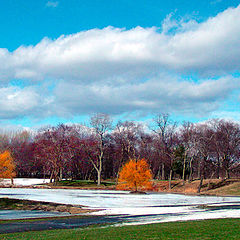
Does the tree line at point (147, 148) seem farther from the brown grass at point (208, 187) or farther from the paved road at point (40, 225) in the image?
the paved road at point (40, 225)

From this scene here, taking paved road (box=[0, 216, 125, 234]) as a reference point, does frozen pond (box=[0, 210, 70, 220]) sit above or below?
below

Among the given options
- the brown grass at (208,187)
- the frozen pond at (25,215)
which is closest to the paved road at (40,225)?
the frozen pond at (25,215)

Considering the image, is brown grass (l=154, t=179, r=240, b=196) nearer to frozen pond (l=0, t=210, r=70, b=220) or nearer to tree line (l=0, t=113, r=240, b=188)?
tree line (l=0, t=113, r=240, b=188)

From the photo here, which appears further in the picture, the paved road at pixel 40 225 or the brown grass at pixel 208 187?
the brown grass at pixel 208 187

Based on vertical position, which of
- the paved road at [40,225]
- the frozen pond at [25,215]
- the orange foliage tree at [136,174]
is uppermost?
the orange foliage tree at [136,174]

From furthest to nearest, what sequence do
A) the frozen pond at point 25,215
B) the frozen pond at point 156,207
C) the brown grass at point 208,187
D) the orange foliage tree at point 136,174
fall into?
1. the brown grass at point 208,187
2. the orange foliage tree at point 136,174
3. the frozen pond at point 25,215
4. the frozen pond at point 156,207

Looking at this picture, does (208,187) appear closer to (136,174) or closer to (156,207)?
(136,174)

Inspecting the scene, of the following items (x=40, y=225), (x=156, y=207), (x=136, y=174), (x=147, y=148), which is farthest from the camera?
(x=147, y=148)

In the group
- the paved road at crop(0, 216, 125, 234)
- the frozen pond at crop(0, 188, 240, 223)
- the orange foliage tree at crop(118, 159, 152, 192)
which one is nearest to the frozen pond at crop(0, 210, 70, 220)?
the paved road at crop(0, 216, 125, 234)

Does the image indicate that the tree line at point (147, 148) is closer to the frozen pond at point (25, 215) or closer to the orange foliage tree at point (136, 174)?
the orange foliage tree at point (136, 174)

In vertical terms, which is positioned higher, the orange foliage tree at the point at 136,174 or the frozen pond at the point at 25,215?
the orange foliage tree at the point at 136,174

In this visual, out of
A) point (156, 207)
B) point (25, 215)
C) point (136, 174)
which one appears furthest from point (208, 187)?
point (25, 215)

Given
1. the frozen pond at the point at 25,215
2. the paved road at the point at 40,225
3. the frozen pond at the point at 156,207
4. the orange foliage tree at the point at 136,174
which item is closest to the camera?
the paved road at the point at 40,225

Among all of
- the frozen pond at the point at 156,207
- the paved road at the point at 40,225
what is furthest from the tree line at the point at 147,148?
the paved road at the point at 40,225
